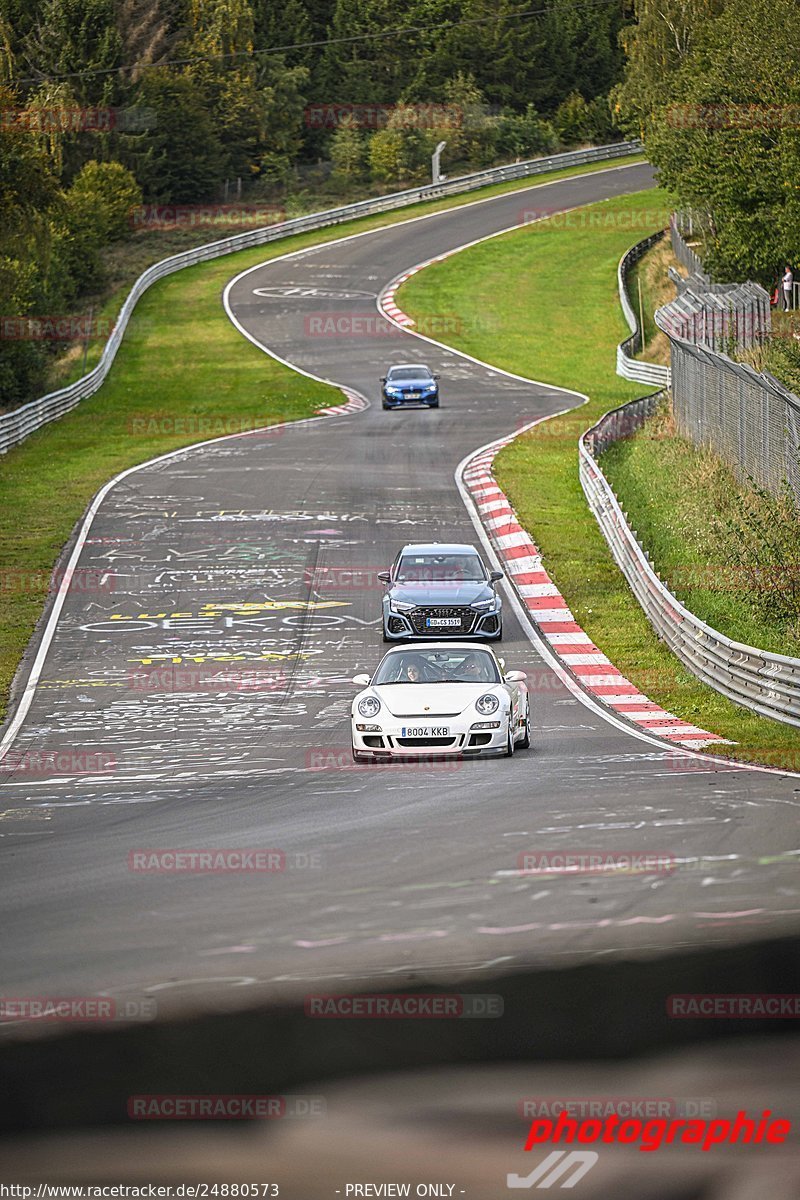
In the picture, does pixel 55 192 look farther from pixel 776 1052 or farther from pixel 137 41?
pixel 137 41

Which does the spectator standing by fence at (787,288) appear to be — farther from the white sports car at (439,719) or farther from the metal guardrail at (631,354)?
the white sports car at (439,719)

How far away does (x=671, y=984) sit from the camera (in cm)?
755

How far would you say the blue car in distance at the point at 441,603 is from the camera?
74.9 feet

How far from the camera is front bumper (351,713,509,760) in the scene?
15688mm

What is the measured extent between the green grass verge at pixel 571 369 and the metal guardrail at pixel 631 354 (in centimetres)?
46

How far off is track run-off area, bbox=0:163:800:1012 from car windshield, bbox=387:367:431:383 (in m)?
12.9

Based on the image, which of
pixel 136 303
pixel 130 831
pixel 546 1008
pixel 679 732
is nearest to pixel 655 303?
pixel 136 303

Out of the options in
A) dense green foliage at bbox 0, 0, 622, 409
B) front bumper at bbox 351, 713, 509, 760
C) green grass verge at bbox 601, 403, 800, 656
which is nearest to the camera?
front bumper at bbox 351, 713, 509, 760

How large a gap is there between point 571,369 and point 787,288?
1297 centimetres

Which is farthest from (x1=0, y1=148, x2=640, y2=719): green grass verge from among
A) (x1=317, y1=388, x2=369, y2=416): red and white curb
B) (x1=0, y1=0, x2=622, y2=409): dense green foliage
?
(x1=0, y1=0, x2=622, y2=409): dense green foliage

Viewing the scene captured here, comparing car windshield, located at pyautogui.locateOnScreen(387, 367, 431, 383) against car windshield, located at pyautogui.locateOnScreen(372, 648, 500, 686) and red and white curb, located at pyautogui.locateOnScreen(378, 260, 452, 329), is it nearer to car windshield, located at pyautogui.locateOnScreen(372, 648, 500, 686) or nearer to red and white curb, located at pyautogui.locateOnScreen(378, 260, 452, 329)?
red and white curb, located at pyautogui.locateOnScreen(378, 260, 452, 329)

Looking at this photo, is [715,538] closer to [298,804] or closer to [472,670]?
[472,670]

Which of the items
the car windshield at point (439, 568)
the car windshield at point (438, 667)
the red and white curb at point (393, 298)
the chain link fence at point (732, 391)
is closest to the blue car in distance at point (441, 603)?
the car windshield at point (439, 568)

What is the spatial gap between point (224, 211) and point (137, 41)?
420 inches
